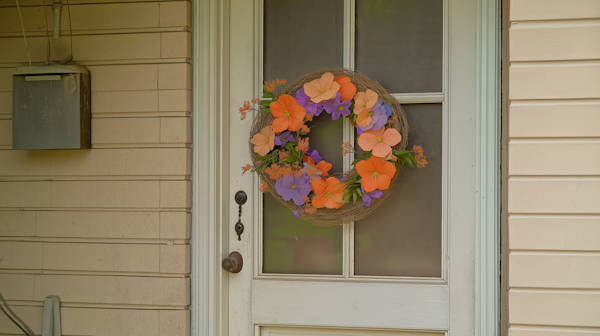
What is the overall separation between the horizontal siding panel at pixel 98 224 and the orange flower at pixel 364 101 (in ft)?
2.53

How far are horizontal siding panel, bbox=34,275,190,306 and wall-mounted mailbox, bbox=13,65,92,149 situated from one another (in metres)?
0.47

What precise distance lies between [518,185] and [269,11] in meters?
1.03

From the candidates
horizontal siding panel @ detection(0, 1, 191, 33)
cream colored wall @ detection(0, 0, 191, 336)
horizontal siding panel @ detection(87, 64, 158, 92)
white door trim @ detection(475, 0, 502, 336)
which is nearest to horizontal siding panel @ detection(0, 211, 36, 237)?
cream colored wall @ detection(0, 0, 191, 336)

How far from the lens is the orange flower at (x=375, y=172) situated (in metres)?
1.42

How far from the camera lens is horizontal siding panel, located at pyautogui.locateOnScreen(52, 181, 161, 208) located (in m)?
1.54

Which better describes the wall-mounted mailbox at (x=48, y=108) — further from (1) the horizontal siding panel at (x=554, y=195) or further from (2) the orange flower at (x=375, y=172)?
(1) the horizontal siding panel at (x=554, y=195)

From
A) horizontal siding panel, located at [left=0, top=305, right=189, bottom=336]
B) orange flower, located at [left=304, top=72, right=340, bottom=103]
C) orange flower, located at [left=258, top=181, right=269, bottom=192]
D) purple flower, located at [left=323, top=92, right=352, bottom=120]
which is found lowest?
horizontal siding panel, located at [left=0, top=305, right=189, bottom=336]

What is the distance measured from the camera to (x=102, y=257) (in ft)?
5.10

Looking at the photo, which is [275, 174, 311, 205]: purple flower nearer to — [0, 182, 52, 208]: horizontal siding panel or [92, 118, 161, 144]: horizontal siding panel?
[92, 118, 161, 144]: horizontal siding panel

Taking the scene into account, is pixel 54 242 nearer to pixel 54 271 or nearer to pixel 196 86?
pixel 54 271

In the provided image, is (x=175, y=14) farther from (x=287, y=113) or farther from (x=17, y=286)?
(x=17, y=286)

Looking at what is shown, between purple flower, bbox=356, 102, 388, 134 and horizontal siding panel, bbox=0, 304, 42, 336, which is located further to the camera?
horizontal siding panel, bbox=0, 304, 42, 336

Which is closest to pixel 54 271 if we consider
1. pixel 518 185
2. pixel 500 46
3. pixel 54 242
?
pixel 54 242

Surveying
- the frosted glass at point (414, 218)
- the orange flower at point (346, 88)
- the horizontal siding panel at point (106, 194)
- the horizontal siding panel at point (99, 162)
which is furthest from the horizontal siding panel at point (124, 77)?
the frosted glass at point (414, 218)
